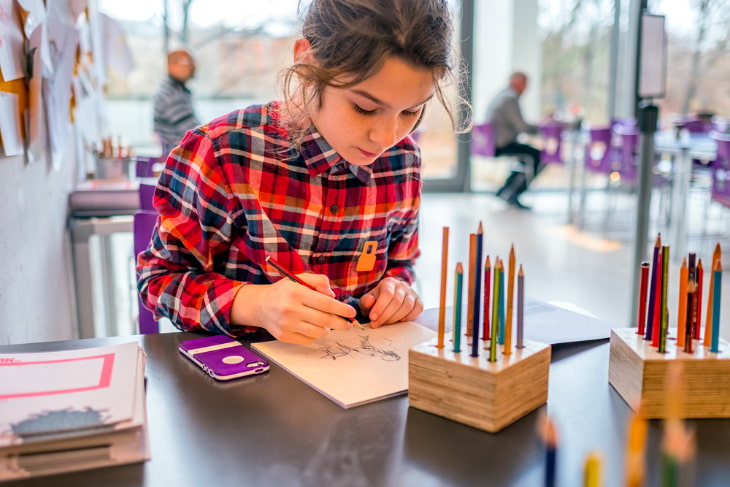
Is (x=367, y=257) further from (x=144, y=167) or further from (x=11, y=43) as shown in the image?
(x=144, y=167)

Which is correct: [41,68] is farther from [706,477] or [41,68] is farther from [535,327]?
[706,477]

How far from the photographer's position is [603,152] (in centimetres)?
523

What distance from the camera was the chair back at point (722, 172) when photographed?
3498 millimetres

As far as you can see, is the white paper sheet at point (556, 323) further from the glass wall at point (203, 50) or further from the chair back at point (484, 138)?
the chair back at point (484, 138)

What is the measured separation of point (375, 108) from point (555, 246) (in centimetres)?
389

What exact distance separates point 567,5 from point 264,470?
6604 millimetres

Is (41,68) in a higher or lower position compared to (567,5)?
lower

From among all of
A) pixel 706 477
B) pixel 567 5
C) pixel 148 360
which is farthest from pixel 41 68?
pixel 567 5

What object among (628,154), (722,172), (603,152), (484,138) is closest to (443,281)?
(722,172)

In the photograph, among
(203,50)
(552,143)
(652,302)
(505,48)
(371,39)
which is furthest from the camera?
(505,48)

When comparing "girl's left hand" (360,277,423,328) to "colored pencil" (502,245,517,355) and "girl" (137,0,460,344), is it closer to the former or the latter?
"girl" (137,0,460,344)

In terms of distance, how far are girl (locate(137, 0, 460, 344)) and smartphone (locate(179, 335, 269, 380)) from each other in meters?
0.04

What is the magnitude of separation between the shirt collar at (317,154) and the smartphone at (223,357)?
300mm

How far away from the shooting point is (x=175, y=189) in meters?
1.00
